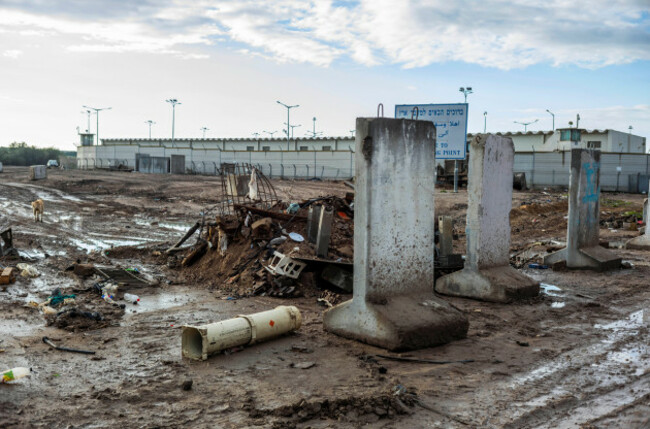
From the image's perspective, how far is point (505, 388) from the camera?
193 inches

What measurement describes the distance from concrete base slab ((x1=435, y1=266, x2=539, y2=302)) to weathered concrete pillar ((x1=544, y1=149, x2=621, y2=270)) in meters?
2.66

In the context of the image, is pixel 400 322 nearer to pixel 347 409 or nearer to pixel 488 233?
pixel 347 409

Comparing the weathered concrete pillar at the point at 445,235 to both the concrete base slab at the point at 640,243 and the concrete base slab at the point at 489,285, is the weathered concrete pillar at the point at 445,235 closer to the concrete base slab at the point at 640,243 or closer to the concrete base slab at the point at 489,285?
the concrete base slab at the point at 489,285

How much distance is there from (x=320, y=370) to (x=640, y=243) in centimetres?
1157

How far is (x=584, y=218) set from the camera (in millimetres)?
11102

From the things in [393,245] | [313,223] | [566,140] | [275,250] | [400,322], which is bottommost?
[400,322]

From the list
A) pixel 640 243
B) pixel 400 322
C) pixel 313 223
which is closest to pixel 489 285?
pixel 400 322

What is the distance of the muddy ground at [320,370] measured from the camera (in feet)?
14.1

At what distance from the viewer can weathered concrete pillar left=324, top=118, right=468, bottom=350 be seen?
6152 millimetres

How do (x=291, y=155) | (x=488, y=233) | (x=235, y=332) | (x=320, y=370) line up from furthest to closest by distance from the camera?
(x=291, y=155)
(x=488, y=233)
(x=235, y=332)
(x=320, y=370)

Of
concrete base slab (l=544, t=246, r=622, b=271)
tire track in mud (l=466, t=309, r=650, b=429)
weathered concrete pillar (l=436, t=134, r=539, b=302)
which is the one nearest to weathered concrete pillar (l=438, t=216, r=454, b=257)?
weathered concrete pillar (l=436, t=134, r=539, b=302)

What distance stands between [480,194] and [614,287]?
3.10 meters

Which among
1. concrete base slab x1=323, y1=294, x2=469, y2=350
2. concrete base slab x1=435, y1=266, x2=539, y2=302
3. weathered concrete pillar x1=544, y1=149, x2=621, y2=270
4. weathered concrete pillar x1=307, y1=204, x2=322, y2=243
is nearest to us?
concrete base slab x1=323, y1=294, x2=469, y2=350

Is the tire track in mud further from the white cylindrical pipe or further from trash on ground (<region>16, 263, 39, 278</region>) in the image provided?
trash on ground (<region>16, 263, 39, 278</region>)
